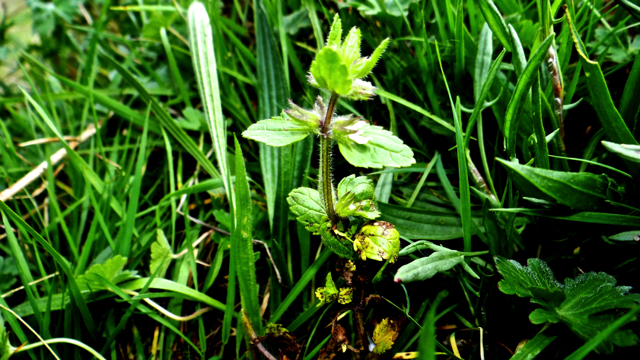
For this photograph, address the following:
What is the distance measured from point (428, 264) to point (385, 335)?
0.26 m

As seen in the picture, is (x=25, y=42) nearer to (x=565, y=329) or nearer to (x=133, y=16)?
(x=133, y=16)

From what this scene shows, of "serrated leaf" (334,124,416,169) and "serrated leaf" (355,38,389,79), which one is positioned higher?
"serrated leaf" (355,38,389,79)

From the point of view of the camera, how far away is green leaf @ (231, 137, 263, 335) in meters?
1.18

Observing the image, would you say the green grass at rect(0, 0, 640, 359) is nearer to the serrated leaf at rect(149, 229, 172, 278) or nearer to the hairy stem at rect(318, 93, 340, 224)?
the serrated leaf at rect(149, 229, 172, 278)

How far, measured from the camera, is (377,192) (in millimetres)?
1398

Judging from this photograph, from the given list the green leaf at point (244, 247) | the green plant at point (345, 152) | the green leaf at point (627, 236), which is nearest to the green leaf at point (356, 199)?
the green plant at point (345, 152)

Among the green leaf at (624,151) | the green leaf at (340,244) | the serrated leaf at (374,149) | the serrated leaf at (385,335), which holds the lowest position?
the serrated leaf at (385,335)

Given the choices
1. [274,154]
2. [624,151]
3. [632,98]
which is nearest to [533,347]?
[624,151]

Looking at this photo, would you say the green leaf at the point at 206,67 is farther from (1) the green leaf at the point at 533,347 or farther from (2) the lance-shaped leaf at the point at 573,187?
(1) the green leaf at the point at 533,347

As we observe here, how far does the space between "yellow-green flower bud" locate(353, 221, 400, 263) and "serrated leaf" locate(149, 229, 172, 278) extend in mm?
859

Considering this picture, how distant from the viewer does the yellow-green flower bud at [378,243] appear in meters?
1.01

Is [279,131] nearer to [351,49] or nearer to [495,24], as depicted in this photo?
[351,49]

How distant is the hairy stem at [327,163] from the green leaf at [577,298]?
1.73ft

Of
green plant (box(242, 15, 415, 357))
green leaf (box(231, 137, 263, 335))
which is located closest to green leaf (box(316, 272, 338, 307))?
green plant (box(242, 15, 415, 357))
